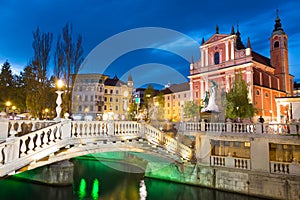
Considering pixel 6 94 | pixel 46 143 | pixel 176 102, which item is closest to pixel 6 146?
pixel 46 143

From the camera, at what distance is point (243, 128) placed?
13.2 m

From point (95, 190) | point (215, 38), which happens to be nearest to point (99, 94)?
point (215, 38)

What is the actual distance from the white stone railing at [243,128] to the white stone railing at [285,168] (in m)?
1.47

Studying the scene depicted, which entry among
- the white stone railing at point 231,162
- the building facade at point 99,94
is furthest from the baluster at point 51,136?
the building facade at point 99,94

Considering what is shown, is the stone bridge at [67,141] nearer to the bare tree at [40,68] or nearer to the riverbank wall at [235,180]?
the riverbank wall at [235,180]

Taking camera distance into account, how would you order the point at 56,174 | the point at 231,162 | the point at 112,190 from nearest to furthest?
the point at 231,162 < the point at 56,174 < the point at 112,190

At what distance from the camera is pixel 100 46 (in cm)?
1408

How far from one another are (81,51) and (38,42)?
12.0 ft

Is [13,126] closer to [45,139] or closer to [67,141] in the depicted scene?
[45,139]

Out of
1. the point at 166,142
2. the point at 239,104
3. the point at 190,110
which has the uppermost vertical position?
the point at 239,104

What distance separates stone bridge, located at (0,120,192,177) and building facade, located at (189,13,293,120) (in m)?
19.6

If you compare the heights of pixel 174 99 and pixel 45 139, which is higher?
pixel 174 99

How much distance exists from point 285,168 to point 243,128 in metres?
3.14

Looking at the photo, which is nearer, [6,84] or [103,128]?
[103,128]
